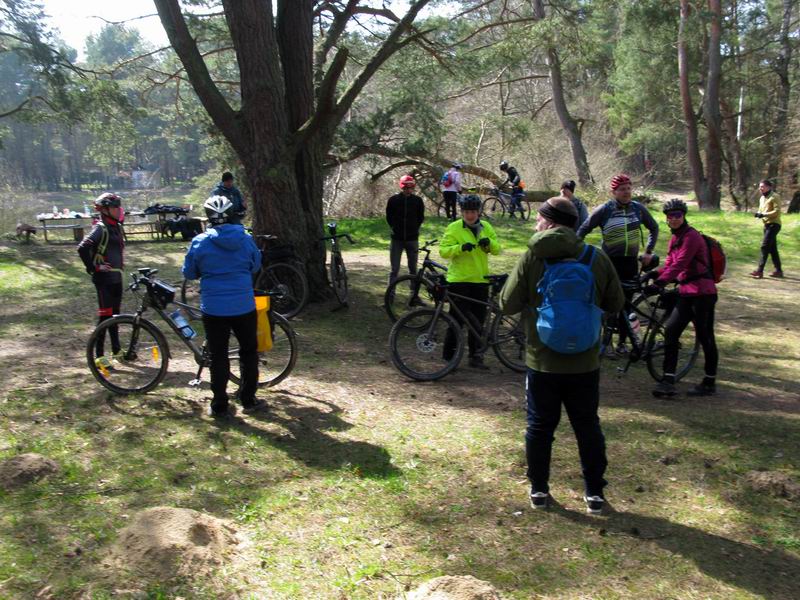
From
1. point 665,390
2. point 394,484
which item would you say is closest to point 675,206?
point 665,390

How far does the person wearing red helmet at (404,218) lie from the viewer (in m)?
9.21

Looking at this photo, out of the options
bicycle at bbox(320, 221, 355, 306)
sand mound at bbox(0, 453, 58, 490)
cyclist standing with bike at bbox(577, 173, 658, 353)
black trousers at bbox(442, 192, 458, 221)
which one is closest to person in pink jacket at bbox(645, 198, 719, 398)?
cyclist standing with bike at bbox(577, 173, 658, 353)

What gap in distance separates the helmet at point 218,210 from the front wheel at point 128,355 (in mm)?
1161

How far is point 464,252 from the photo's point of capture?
21.8 feet

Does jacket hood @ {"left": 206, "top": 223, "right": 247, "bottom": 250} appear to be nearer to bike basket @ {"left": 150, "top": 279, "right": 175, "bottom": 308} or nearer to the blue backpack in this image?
bike basket @ {"left": 150, "top": 279, "right": 175, "bottom": 308}

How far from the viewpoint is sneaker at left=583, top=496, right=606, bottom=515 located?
4.02 meters

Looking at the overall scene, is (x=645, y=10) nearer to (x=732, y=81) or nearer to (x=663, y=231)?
(x=663, y=231)

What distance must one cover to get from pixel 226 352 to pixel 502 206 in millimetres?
14533

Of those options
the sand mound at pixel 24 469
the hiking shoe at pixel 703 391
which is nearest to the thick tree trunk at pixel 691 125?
the hiking shoe at pixel 703 391

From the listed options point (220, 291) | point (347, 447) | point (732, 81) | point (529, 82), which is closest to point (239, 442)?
point (347, 447)

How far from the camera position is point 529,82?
113 ft

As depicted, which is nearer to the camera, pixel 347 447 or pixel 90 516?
pixel 90 516

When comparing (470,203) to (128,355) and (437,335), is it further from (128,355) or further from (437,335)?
(128,355)

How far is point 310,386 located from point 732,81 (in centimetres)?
2926
